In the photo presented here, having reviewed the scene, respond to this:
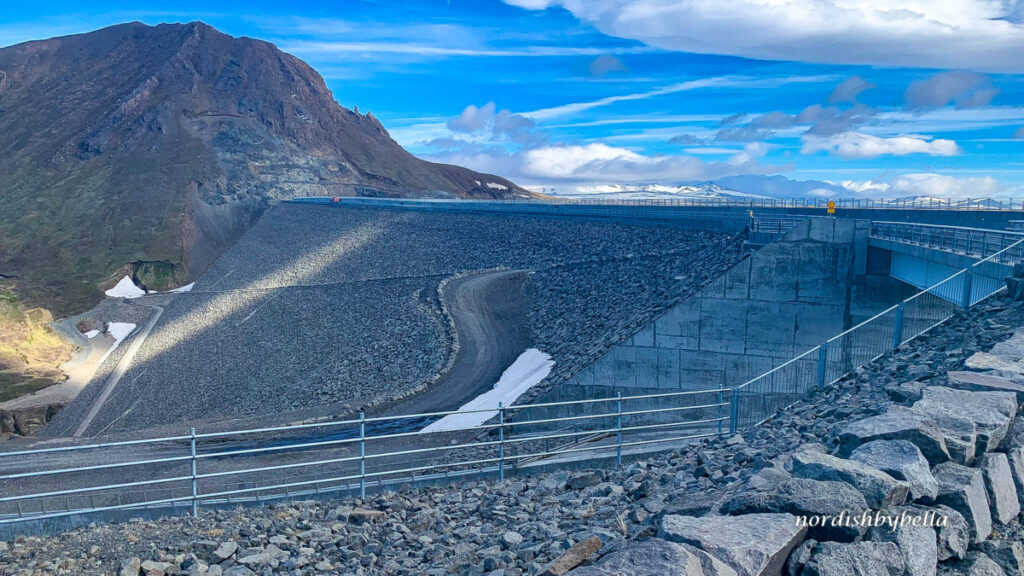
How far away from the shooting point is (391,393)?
94.3ft

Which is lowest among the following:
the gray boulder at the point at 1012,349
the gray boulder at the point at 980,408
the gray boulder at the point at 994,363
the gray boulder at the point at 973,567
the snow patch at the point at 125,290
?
the snow patch at the point at 125,290

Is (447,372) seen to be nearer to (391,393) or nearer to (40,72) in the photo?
(391,393)

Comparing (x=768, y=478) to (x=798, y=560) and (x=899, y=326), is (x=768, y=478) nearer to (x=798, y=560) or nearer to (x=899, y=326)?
(x=798, y=560)

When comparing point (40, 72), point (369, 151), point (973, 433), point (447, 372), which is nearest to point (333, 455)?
point (447, 372)

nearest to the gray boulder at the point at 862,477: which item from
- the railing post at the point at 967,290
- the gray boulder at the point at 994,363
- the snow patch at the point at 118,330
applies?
the gray boulder at the point at 994,363

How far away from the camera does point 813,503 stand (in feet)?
15.1

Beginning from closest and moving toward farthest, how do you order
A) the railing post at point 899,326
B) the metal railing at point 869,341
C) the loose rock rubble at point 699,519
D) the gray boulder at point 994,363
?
1. the loose rock rubble at point 699,519
2. the gray boulder at point 994,363
3. the railing post at point 899,326
4. the metal railing at point 869,341

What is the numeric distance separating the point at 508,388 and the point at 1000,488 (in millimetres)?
22288

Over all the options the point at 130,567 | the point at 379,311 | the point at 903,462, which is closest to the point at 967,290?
the point at 903,462

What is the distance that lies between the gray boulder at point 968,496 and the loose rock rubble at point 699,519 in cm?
1

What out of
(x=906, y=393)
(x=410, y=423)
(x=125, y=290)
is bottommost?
(x=125, y=290)

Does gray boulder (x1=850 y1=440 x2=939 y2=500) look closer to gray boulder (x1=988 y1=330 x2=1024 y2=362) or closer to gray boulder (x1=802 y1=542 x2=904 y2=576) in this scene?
gray boulder (x1=802 y1=542 x2=904 y2=576)

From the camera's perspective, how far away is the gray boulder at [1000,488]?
5.34m

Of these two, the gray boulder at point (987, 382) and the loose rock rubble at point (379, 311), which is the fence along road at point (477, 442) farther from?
the gray boulder at point (987, 382)
